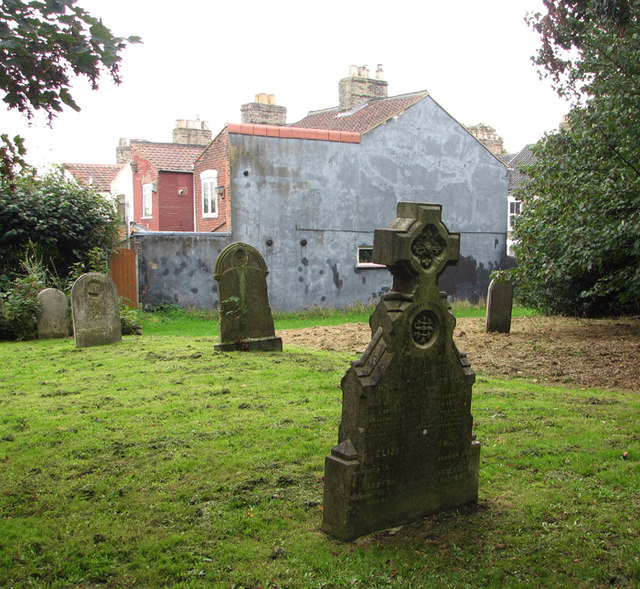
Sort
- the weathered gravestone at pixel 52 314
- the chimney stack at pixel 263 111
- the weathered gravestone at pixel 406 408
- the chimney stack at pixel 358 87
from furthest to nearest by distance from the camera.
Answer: the chimney stack at pixel 358 87, the chimney stack at pixel 263 111, the weathered gravestone at pixel 52 314, the weathered gravestone at pixel 406 408

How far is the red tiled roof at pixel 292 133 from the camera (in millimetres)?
21938

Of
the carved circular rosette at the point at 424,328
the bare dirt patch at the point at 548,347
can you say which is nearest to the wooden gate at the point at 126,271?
the bare dirt patch at the point at 548,347

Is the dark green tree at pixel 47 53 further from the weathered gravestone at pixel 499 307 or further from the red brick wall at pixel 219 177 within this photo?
the red brick wall at pixel 219 177

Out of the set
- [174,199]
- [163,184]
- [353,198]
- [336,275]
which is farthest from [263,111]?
[336,275]

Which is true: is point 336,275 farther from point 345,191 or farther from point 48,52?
point 48,52

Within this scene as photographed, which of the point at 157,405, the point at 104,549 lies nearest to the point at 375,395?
the point at 104,549

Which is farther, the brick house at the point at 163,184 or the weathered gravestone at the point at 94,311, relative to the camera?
the brick house at the point at 163,184

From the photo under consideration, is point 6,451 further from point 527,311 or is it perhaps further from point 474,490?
point 527,311

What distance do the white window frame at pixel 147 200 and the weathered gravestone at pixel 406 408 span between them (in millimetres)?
29740

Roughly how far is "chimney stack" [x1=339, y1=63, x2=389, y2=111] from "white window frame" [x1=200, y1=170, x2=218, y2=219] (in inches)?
371

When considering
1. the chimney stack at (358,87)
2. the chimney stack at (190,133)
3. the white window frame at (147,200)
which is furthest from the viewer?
the chimney stack at (190,133)

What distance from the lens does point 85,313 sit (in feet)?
43.8

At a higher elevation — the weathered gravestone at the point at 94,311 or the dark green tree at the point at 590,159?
the dark green tree at the point at 590,159

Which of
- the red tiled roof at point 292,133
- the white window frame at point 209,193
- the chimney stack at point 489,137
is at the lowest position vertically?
the white window frame at point 209,193
